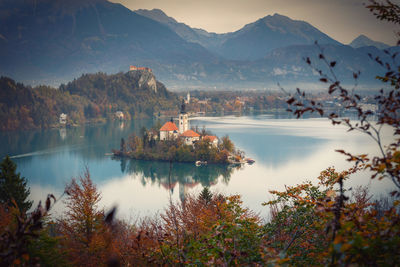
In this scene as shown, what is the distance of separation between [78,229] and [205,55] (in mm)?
190703

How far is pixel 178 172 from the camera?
62.1ft

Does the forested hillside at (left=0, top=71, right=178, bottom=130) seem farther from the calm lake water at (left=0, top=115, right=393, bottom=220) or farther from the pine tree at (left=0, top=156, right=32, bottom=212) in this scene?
the pine tree at (left=0, top=156, right=32, bottom=212)

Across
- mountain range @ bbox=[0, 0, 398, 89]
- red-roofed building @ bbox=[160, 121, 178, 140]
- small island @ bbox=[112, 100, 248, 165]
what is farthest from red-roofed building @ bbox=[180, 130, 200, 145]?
mountain range @ bbox=[0, 0, 398, 89]

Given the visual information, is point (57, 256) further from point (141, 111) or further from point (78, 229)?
point (141, 111)

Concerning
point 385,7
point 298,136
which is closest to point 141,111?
point 298,136

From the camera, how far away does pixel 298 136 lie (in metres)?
29.7

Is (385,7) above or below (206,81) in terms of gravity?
below

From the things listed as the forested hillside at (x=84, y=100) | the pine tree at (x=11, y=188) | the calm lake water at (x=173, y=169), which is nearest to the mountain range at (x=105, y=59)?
the forested hillside at (x=84, y=100)

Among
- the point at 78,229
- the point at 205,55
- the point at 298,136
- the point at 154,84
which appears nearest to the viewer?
the point at 78,229

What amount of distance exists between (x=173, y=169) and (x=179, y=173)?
0.98 m

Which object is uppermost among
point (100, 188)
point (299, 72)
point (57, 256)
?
point (299, 72)

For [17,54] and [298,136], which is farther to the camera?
[17,54]

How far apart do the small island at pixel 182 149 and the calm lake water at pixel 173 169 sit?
29.1 inches

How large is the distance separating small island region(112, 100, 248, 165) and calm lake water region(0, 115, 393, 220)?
0.74m
